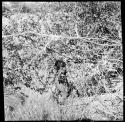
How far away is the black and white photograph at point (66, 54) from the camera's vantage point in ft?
22.9

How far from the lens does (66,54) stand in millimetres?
7480

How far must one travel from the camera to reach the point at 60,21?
772cm

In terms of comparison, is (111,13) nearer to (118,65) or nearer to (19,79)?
(118,65)

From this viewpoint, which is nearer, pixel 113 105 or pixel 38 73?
pixel 113 105

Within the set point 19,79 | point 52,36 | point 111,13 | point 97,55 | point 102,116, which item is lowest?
point 102,116

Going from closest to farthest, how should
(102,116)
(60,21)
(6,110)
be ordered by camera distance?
(6,110) → (102,116) → (60,21)

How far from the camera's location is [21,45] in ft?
24.6

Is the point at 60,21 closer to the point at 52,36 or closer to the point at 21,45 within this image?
the point at 52,36

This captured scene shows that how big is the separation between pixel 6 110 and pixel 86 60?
2.41 metres

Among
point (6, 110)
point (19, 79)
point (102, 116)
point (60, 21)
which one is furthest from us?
point (60, 21)

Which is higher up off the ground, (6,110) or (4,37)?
(4,37)

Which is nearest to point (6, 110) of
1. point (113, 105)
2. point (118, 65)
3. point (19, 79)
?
point (19, 79)

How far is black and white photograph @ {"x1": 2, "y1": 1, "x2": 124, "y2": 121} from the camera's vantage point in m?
6.97

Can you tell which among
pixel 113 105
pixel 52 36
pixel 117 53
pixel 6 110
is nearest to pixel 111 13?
pixel 117 53
